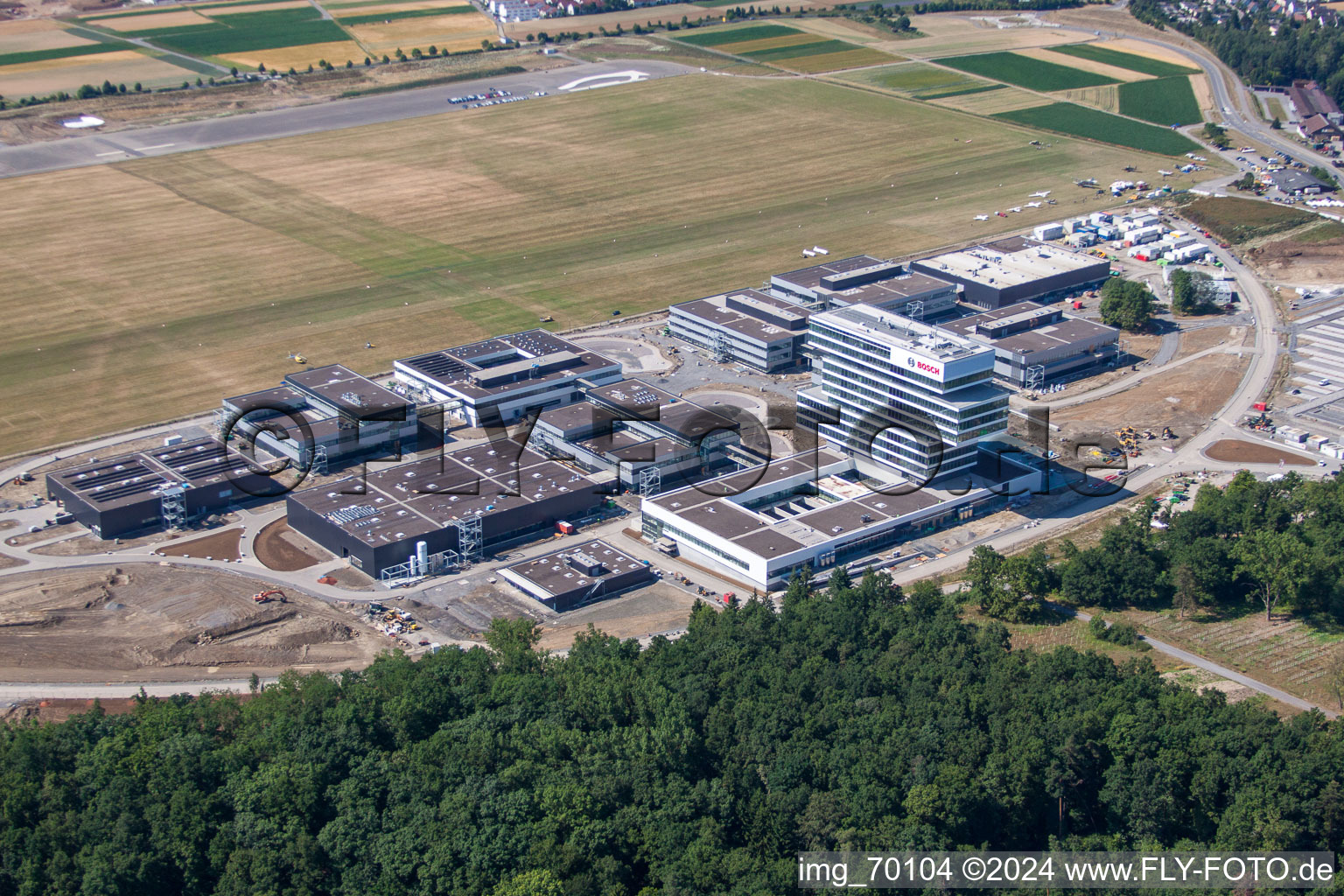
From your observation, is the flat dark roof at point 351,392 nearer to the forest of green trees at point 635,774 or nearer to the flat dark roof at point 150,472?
the flat dark roof at point 150,472

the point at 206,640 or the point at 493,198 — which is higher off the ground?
the point at 493,198

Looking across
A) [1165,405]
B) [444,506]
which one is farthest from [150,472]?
[1165,405]

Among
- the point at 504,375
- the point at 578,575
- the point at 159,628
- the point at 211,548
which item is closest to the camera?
the point at 159,628

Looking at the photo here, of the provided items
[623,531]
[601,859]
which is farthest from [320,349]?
[601,859]

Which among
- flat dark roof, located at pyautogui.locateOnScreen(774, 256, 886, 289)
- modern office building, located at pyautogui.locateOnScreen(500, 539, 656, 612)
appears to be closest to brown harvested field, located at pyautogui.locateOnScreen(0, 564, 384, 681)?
modern office building, located at pyautogui.locateOnScreen(500, 539, 656, 612)

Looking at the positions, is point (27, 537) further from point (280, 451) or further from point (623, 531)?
point (623, 531)

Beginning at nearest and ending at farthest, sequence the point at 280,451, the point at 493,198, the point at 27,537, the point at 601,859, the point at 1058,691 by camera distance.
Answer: the point at 601,859 < the point at 1058,691 < the point at 27,537 < the point at 280,451 < the point at 493,198

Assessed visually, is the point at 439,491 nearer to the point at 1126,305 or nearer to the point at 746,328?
the point at 746,328
